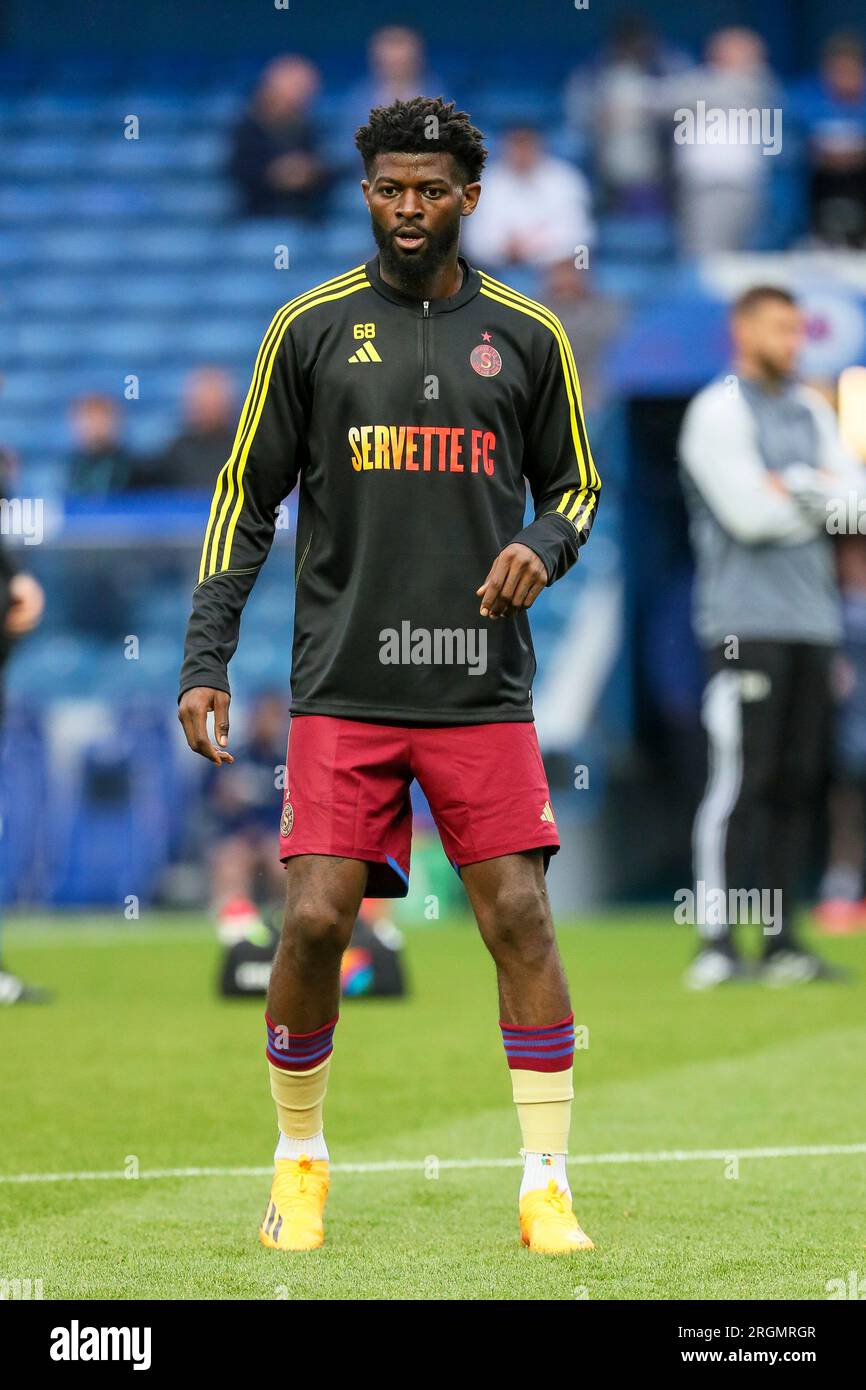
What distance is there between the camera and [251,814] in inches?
516

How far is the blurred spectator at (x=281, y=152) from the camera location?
17.6 meters

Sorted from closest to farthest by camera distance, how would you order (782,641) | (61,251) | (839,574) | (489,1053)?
(489,1053) < (782,641) < (839,574) < (61,251)

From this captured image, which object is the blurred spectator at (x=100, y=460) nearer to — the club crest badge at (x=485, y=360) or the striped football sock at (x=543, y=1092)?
the club crest badge at (x=485, y=360)

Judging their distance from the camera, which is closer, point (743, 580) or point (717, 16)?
point (743, 580)

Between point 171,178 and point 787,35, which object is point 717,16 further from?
point 171,178

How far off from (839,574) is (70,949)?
5.35 metres

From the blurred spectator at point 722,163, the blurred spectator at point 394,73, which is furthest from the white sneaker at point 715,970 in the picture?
the blurred spectator at point 394,73

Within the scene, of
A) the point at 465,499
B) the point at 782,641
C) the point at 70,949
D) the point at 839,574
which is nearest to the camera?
the point at 465,499

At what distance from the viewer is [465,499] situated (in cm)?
443

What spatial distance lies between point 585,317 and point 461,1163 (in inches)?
378

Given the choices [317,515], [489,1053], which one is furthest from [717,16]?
[317,515]

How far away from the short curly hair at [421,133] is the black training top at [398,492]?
0.86ft

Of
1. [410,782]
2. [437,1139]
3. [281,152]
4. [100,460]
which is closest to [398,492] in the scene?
[410,782]

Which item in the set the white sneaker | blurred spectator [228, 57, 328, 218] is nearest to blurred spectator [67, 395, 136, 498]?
blurred spectator [228, 57, 328, 218]
